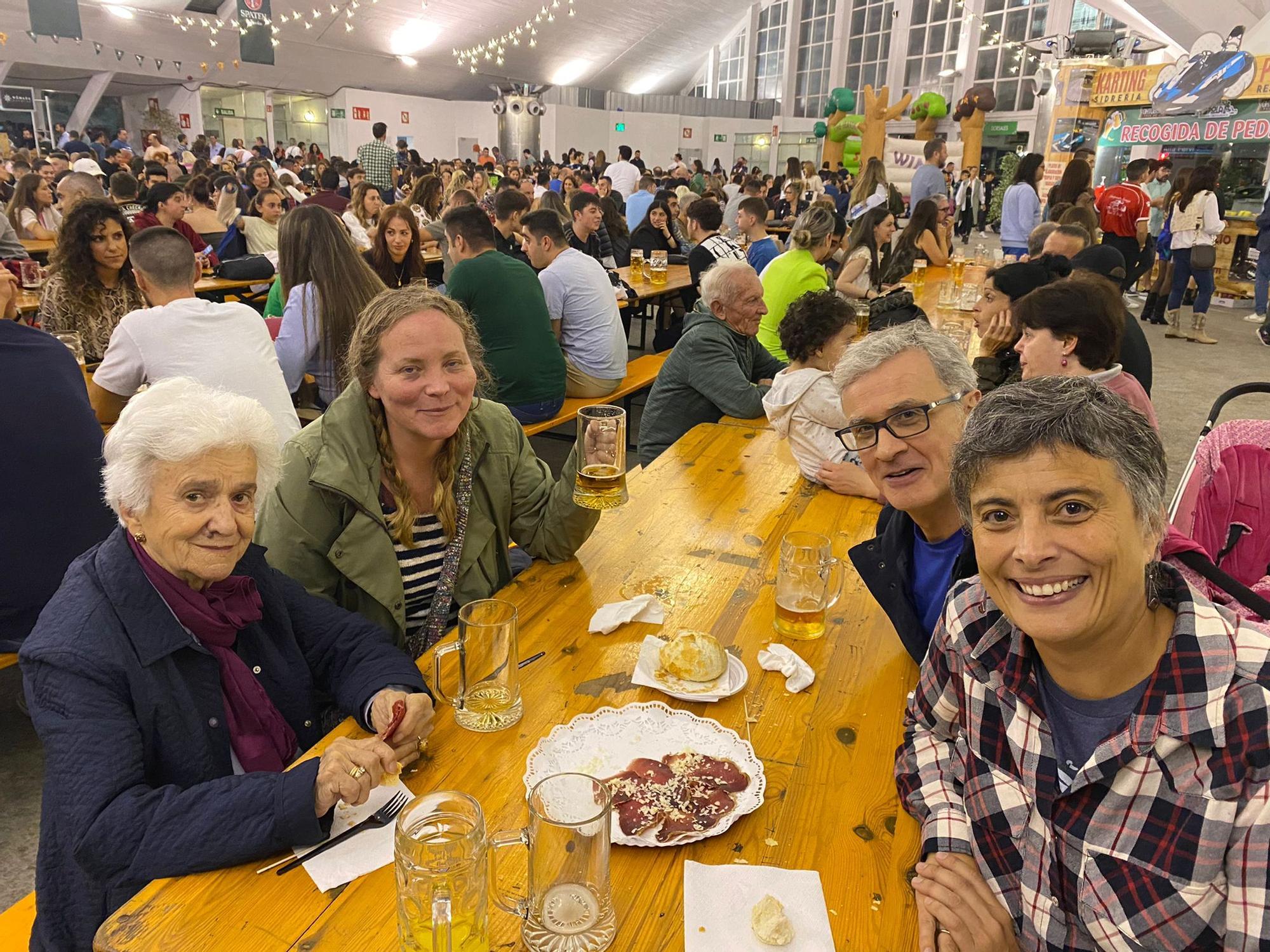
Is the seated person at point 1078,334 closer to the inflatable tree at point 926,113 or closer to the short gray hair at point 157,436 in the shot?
the short gray hair at point 157,436

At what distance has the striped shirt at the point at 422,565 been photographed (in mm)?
1848

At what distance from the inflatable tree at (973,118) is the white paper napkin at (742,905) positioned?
1834 cm

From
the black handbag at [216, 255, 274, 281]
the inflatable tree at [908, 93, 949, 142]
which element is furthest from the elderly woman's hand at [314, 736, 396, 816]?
the inflatable tree at [908, 93, 949, 142]

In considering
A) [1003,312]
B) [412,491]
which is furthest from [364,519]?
[1003,312]

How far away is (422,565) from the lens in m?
1.86

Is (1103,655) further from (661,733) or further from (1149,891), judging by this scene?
(661,733)

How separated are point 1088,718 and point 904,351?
2.74 feet

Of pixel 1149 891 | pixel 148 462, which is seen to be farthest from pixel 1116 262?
pixel 148 462

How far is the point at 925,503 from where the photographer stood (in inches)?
63.8

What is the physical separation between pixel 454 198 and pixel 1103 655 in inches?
265

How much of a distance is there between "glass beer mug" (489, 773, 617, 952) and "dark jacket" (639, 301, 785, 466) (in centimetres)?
218

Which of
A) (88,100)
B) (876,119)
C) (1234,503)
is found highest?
(88,100)

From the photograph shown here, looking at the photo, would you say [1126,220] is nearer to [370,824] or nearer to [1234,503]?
[1234,503]

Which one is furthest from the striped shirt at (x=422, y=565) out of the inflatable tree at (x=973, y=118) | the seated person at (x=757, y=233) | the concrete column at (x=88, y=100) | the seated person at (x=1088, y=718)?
the concrete column at (x=88, y=100)
